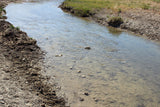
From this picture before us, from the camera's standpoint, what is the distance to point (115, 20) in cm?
2517

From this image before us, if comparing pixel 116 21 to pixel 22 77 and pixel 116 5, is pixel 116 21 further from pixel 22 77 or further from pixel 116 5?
pixel 22 77

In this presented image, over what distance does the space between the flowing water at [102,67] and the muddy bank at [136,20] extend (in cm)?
226

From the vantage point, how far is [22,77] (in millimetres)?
9367

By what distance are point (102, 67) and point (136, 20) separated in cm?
1551

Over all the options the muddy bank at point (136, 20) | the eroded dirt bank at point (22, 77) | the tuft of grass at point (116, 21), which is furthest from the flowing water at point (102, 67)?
the tuft of grass at point (116, 21)

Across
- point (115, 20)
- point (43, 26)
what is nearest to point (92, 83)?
point (43, 26)

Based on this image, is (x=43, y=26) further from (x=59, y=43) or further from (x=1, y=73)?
(x=1, y=73)

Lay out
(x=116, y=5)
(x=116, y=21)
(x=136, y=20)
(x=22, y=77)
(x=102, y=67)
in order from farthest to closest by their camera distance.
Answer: (x=116, y=5) → (x=116, y=21) → (x=136, y=20) → (x=102, y=67) → (x=22, y=77)

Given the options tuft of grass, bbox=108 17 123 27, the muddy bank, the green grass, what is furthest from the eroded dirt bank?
the green grass

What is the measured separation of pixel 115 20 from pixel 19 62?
17.5 metres

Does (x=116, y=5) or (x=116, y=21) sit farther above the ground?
(x=116, y=5)

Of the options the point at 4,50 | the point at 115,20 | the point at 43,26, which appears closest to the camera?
the point at 4,50

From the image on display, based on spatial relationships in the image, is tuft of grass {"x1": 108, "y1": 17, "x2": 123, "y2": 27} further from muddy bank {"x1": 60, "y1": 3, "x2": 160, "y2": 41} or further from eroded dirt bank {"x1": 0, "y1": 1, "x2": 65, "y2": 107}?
eroded dirt bank {"x1": 0, "y1": 1, "x2": 65, "y2": 107}

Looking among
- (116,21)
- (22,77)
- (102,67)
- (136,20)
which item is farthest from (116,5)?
(22,77)
